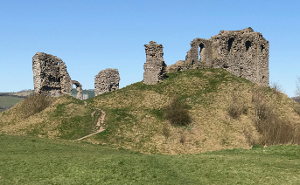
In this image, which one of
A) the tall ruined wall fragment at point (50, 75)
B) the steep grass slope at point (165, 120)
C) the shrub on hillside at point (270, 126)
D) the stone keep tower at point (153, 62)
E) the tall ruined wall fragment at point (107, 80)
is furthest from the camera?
the tall ruined wall fragment at point (107, 80)

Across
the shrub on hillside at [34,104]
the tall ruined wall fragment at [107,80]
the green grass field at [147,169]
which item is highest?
the tall ruined wall fragment at [107,80]

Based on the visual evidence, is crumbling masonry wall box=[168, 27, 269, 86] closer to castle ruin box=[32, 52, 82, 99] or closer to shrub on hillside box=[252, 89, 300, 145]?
shrub on hillside box=[252, 89, 300, 145]

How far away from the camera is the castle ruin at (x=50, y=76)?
121 ft

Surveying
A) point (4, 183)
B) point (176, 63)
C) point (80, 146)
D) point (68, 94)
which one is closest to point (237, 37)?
point (176, 63)

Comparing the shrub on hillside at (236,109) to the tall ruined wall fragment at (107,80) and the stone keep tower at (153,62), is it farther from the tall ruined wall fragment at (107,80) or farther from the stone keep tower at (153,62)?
the tall ruined wall fragment at (107,80)

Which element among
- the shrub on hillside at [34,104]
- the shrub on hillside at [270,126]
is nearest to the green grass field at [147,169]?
the shrub on hillside at [270,126]

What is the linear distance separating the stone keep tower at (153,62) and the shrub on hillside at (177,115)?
26.9 feet

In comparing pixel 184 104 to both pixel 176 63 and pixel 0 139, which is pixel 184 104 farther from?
pixel 0 139

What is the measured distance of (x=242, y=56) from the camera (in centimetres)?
4197

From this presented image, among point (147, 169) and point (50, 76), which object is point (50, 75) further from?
point (147, 169)

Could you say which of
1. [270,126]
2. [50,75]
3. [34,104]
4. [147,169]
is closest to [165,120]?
[270,126]

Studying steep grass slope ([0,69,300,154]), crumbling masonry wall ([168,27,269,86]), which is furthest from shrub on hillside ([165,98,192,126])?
crumbling masonry wall ([168,27,269,86])

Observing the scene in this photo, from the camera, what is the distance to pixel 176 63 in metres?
47.2

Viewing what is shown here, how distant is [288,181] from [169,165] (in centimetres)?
564
